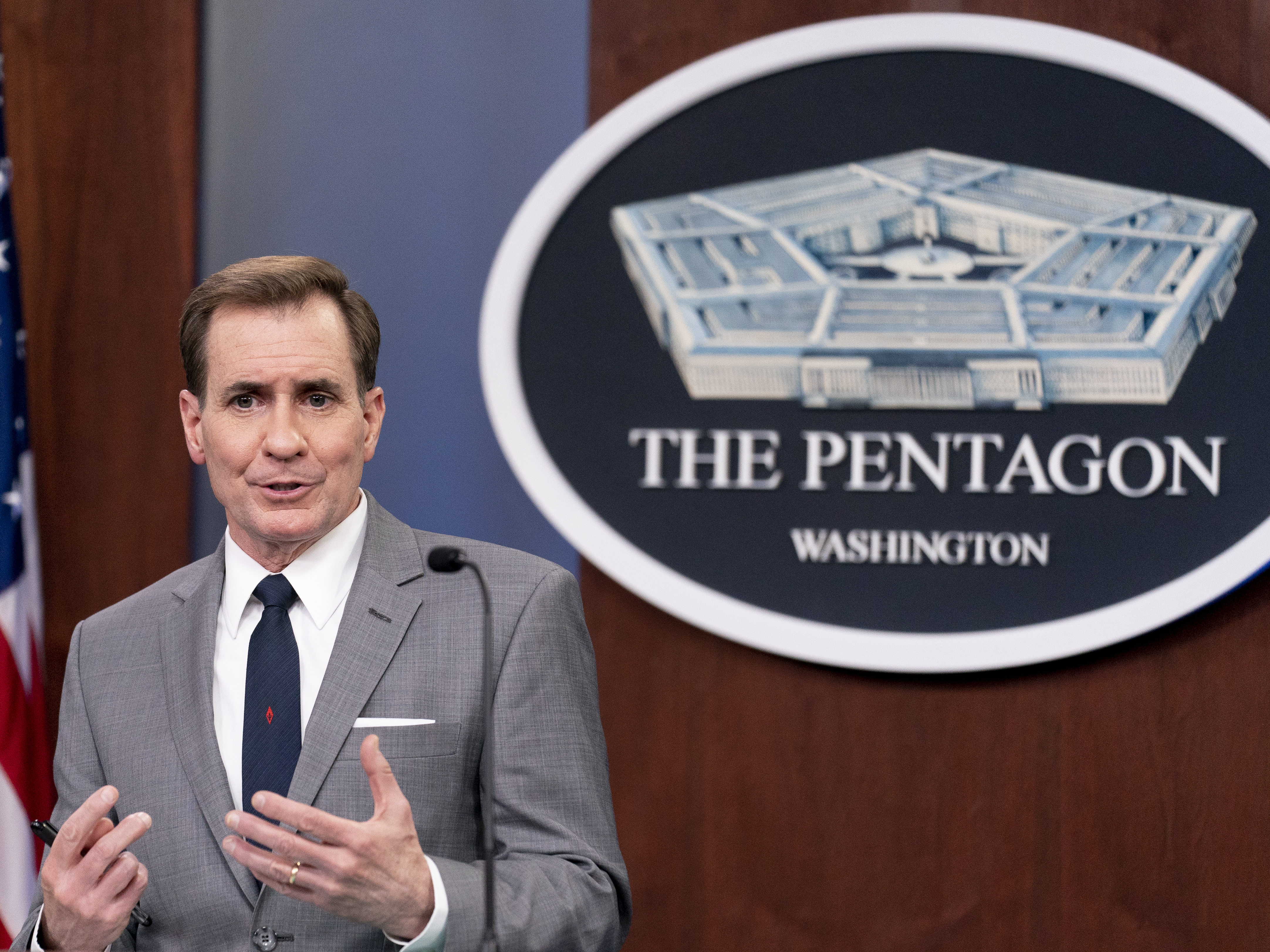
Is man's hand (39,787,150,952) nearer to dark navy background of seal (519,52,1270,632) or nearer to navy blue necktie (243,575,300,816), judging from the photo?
navy blue necktie (243,575,300,816)

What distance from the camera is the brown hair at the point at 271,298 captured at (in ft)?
5.20

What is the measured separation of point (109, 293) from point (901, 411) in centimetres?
167

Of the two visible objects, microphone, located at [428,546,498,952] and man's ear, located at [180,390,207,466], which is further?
man's ear, located at [180,390,207,466]

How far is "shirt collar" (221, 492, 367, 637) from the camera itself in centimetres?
161

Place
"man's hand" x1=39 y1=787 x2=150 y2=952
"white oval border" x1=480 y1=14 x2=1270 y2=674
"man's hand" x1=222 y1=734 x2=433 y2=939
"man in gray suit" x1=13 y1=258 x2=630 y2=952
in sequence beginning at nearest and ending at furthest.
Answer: "man's hand" x1=222 y1=734 x2=433 y2=939
"man's hand" x1=39 y1=787 x2=150 y2=952
"man in gray suit" x1=13 y1=258 x2=630 y2=952
"white oval border" x1=480 y1=14 x2=1270 y2=674

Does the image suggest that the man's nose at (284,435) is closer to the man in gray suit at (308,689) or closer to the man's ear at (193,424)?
the man in gray suit at (308,689)

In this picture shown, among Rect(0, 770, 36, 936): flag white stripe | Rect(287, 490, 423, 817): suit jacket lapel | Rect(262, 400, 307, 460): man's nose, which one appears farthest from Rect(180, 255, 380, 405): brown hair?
Rect(0, 770, 36, 936): flag white stripe

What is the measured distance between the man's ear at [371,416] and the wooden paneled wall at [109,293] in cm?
111

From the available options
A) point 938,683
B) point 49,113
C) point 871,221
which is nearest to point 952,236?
point 871,221

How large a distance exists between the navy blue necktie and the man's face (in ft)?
0.27

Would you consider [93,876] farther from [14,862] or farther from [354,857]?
[14,862]

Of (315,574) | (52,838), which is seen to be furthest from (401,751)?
(52,838)

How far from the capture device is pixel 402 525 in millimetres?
1733

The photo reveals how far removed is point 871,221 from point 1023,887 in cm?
127
